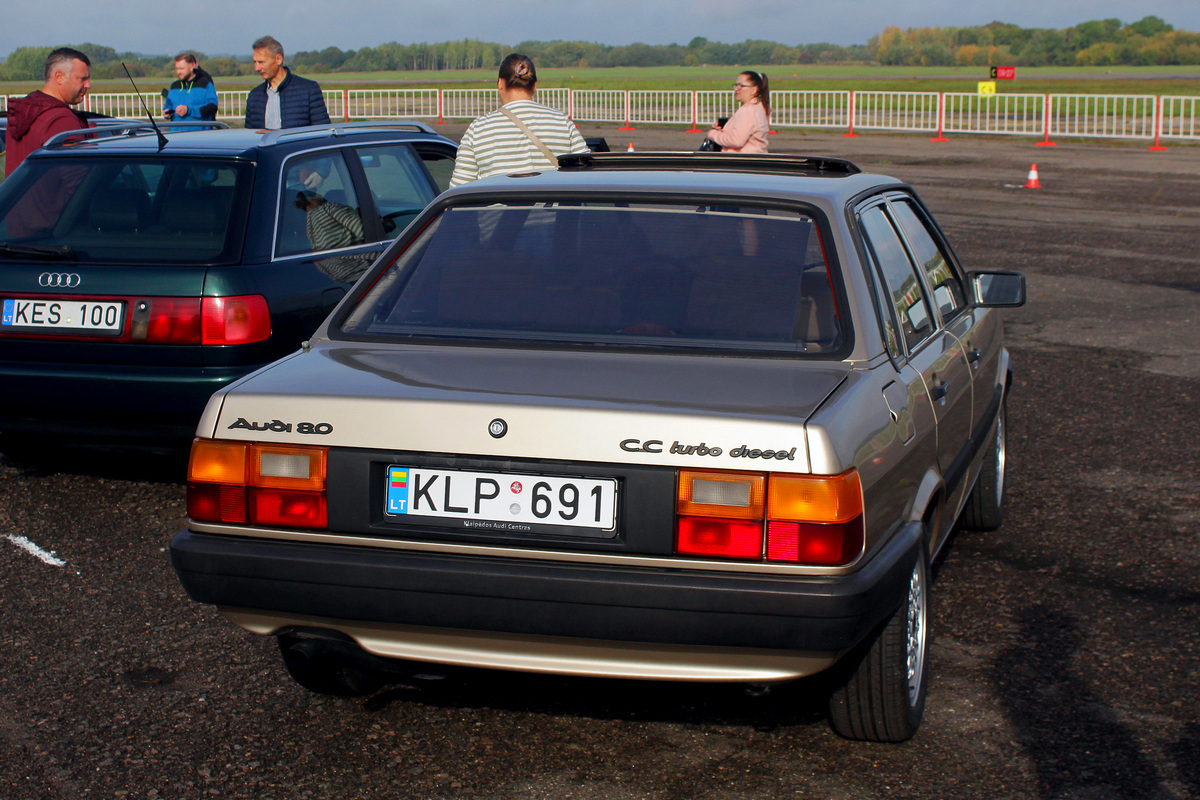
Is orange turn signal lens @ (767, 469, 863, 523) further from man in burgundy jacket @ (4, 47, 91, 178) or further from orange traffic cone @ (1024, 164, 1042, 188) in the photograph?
orange traffic cone @ (1024, 164, 1042, 188)

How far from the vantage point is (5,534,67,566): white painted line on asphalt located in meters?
4.88

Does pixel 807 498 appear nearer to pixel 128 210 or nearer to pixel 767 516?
pixel 767 516

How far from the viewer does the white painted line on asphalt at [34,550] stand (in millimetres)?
4882

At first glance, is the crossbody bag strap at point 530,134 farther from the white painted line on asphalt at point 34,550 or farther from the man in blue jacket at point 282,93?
the white painted line on asphalt at point 34,550

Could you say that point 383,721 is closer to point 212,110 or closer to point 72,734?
point 72,734

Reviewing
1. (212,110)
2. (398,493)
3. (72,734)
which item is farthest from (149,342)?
(212,110)

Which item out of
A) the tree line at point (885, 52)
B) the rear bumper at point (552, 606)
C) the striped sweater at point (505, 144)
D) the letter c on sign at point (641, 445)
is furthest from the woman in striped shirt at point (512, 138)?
the tree line at point (885, 52)

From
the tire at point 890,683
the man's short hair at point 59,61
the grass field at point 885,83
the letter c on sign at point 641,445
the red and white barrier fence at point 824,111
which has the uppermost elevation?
the grass field at point 885,83

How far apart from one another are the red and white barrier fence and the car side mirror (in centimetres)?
2392

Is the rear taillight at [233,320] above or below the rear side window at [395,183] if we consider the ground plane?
below

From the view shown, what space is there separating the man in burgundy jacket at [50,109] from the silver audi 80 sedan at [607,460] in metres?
5.18

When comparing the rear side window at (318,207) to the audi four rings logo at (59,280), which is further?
the rear side window at (318,207)

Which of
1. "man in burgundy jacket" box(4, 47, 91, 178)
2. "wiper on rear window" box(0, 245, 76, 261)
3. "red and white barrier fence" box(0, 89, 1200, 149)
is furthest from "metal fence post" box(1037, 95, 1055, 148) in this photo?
"wiper on rear window" box(0, 245, 76, 261)

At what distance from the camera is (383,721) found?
140 inches
